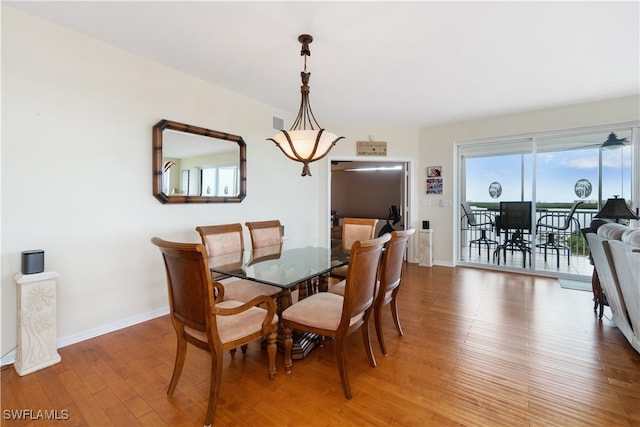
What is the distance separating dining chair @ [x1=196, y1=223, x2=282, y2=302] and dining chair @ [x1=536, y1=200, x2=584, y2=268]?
4724 millimetres

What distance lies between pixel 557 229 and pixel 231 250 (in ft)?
17.1

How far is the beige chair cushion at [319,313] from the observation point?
1.84 meters

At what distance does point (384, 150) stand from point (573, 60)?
2.84m

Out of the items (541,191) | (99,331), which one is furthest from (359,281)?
(541,191)

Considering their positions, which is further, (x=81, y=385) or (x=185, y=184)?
(x=185, y=184)

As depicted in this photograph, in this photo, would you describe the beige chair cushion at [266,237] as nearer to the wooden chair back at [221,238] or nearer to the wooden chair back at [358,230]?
the wooden chair back at [221,238]

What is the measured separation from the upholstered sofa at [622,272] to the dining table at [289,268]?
198 centimetres

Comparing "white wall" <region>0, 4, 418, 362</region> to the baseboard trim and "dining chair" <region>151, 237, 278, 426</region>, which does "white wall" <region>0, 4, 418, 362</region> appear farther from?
"dining chair" <region>151, 237, 278, 426</region>

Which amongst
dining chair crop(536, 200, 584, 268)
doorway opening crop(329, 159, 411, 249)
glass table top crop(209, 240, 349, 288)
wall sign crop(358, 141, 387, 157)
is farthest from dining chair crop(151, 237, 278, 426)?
doorway opening crop(329, 159, 411, 249)

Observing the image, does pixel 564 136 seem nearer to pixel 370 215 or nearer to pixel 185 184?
pixel 370 215

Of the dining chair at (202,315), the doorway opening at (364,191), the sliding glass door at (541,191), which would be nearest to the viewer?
the dining chair at (202,315)

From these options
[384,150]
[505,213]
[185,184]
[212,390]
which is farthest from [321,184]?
[212,390]

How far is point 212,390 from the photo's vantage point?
4.97 ft

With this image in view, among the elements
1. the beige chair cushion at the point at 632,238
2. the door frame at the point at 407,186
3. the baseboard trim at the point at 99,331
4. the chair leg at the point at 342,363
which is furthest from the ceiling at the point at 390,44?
the baseboard trim at the point at 99,331
